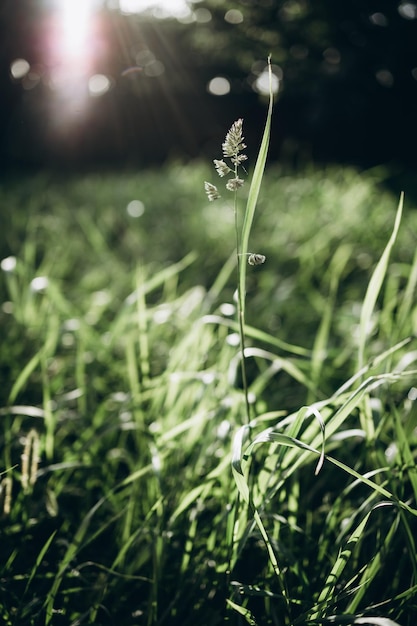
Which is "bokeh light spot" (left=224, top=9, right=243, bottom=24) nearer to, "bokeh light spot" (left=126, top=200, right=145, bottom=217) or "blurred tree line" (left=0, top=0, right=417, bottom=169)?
"blurred tree line" (left=0, top=0, right=417, bottom=169)

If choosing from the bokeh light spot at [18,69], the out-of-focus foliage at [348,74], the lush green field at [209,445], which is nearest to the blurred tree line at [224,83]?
the out-of-focus foliage at [348,74]

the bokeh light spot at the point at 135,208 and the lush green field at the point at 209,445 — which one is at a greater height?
the lush green field at the point at 209,445

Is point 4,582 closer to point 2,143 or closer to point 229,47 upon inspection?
point 2,143

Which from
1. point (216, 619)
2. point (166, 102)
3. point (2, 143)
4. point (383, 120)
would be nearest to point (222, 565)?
point (216, 619)

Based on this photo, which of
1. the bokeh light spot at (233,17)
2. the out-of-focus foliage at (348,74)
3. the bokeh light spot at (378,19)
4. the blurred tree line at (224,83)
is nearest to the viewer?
the blurred tree line at (224,83)

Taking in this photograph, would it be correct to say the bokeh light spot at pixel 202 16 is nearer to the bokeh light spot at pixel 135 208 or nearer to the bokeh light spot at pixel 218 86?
the bokeh light spot at pixel 218 86

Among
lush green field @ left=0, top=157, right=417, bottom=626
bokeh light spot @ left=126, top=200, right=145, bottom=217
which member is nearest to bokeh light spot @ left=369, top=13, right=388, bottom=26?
bokeh light spot @ left=126, top=200, right=145, bottom=217

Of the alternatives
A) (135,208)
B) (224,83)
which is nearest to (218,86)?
(224,83)
